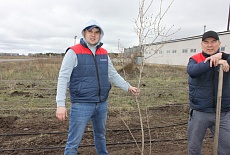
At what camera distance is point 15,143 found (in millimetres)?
3404

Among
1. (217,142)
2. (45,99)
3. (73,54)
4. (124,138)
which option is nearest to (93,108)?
(73,54)

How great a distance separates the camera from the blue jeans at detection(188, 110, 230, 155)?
1.98 meters

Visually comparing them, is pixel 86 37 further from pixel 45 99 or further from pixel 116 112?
pixel 45 99

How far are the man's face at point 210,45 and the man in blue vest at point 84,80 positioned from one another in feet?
3.23

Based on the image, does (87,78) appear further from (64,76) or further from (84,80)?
(64,76)

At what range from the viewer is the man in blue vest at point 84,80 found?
198 centimetres

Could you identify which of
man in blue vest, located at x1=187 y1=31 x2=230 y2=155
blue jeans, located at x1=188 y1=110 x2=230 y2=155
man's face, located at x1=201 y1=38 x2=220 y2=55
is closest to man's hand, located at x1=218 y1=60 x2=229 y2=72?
man in blue vest, located at x1=187 y1=31 x2=230 y2=155

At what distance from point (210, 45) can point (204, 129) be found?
2.68 feet

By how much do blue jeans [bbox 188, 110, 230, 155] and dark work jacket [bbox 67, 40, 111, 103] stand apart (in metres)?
0.96

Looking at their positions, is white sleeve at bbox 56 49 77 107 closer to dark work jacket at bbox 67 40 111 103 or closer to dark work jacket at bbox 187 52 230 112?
dark work jacket at bbox 67 40 111 103

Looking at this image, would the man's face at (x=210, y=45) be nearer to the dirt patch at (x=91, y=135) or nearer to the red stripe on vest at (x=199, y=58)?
the red stripe on vest at (x=199, y=58)

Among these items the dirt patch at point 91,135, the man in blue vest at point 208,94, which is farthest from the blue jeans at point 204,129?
the dirt patch at point 91,135

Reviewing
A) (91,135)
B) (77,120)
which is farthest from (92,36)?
(91,135)

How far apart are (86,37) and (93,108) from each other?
0.72 metres
